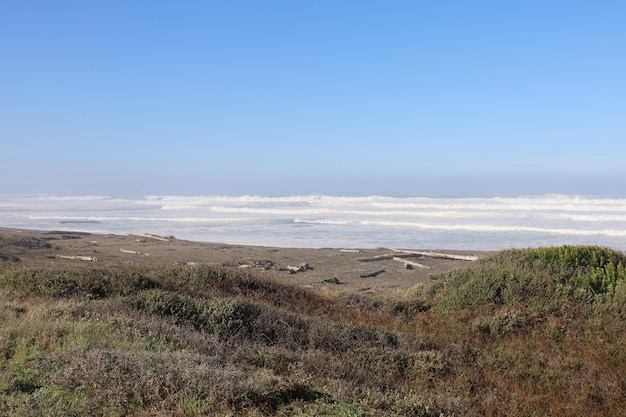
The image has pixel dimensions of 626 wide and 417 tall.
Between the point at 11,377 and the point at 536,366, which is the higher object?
the point at 11,377

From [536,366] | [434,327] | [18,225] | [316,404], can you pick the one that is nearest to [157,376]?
[316,404]

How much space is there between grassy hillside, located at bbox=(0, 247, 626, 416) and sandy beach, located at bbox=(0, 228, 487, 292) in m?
5.43

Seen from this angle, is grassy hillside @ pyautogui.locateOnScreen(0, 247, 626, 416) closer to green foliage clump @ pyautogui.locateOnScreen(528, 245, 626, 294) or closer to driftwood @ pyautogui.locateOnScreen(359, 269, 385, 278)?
green foliage clump @ pyautogui.locateOnScreen(528, 245, 626, 294)

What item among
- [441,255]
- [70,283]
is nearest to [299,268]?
[441,255]

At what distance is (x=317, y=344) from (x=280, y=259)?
16709 mm

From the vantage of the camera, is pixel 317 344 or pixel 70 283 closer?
pixel 317 344

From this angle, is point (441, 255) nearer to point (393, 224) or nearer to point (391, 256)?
point (391, 256)

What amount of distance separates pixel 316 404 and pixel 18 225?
49.6 metres

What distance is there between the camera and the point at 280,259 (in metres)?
25.1

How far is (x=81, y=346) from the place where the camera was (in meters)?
6.21

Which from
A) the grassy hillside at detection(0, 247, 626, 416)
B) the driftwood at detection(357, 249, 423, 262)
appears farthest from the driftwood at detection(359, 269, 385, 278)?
the grassy hillside at detection(0, 247, 626, 416)

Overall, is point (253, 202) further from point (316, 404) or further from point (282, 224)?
point (316, 404)

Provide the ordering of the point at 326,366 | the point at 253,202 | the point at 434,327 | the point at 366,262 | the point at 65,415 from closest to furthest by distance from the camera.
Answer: the point at 65,415 < the point at 326,366 < the point at 434,327 < the point at 366,262 < the point at 253,202

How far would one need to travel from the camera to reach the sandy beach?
1955 cm
